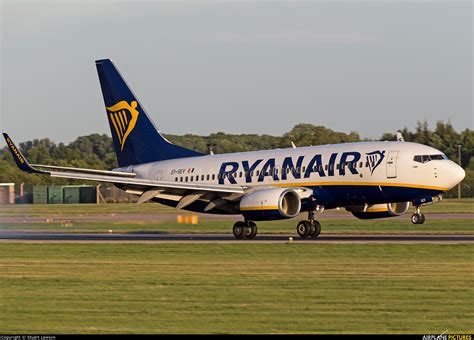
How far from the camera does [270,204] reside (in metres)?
43.5

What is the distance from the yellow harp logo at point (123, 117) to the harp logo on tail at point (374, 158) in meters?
15.3

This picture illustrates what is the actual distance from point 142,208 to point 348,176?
36467 mm

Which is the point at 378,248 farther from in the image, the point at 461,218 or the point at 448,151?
the point at 448,151

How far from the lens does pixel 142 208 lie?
78.2m

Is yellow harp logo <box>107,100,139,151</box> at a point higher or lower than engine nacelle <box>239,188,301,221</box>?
higher

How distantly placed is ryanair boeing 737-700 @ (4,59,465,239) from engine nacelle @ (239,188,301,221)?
4 cm

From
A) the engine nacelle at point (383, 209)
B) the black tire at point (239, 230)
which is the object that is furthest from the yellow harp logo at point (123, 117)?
the engine nacelle at point (383, 209)

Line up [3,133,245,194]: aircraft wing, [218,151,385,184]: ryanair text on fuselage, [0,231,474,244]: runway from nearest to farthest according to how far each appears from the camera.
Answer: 1. [0,231,474,244]: runway
2. [218,151,385,184]: ryanair text on fuselage
3. [3,133,245,194]: aircraft wing

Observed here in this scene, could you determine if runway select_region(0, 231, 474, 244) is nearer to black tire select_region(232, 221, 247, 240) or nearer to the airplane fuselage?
black tire select_region(232, 221, 247, 240)

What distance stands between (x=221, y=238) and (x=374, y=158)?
8072 mm

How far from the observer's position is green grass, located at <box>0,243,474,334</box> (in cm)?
2016

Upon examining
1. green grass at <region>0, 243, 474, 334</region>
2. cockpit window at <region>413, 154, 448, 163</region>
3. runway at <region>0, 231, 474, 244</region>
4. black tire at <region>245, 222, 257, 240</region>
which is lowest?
green grass at <region>0, 243, 474, 334</region>

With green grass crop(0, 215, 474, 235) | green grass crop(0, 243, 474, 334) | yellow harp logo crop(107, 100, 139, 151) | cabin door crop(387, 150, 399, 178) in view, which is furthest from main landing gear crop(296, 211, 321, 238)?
yellow harp logo crop(107, 100, 139, 151)

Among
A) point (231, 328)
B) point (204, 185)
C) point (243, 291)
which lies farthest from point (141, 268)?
point (204, 185)
